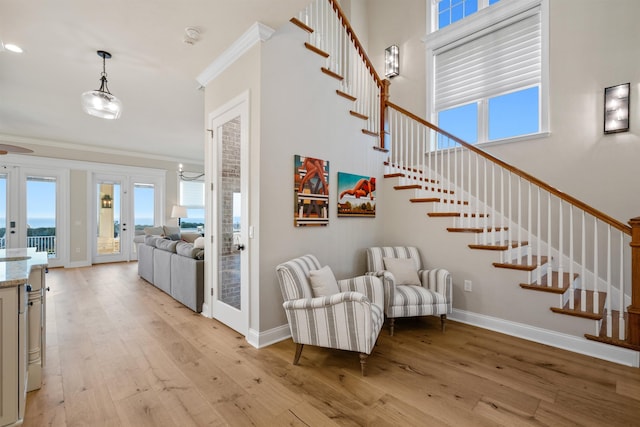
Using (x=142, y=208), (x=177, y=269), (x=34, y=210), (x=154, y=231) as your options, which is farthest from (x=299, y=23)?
(x=34, y=210)

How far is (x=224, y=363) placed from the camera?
2412 mm

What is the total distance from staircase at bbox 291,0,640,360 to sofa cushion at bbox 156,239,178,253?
327 centimetres

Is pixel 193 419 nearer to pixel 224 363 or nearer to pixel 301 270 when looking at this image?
pixel 224 363

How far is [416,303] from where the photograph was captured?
2.95 m

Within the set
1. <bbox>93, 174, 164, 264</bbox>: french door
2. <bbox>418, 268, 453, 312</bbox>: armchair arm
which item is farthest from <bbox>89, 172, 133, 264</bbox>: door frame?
<bbox>418, 268, 453, 312</bbox>: armchair arm

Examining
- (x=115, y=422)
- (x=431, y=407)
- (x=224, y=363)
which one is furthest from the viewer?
(x=224, y=363)

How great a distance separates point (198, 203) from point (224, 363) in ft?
24.4

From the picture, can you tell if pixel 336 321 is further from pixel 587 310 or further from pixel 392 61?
pixel 392 61

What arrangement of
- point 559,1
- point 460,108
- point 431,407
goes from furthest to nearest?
point 460,108, point 559,1, point 431,407

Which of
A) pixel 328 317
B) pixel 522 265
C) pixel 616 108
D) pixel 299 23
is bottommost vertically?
pixel 328 317

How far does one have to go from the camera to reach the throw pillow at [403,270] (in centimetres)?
335

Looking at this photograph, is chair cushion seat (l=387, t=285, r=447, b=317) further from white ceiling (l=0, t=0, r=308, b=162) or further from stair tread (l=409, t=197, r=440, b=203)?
white ceiling (l=0, t=0, r=308, b=162)

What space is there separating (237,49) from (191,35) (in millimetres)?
423

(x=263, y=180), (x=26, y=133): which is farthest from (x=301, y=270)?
(x=26, y=133)
